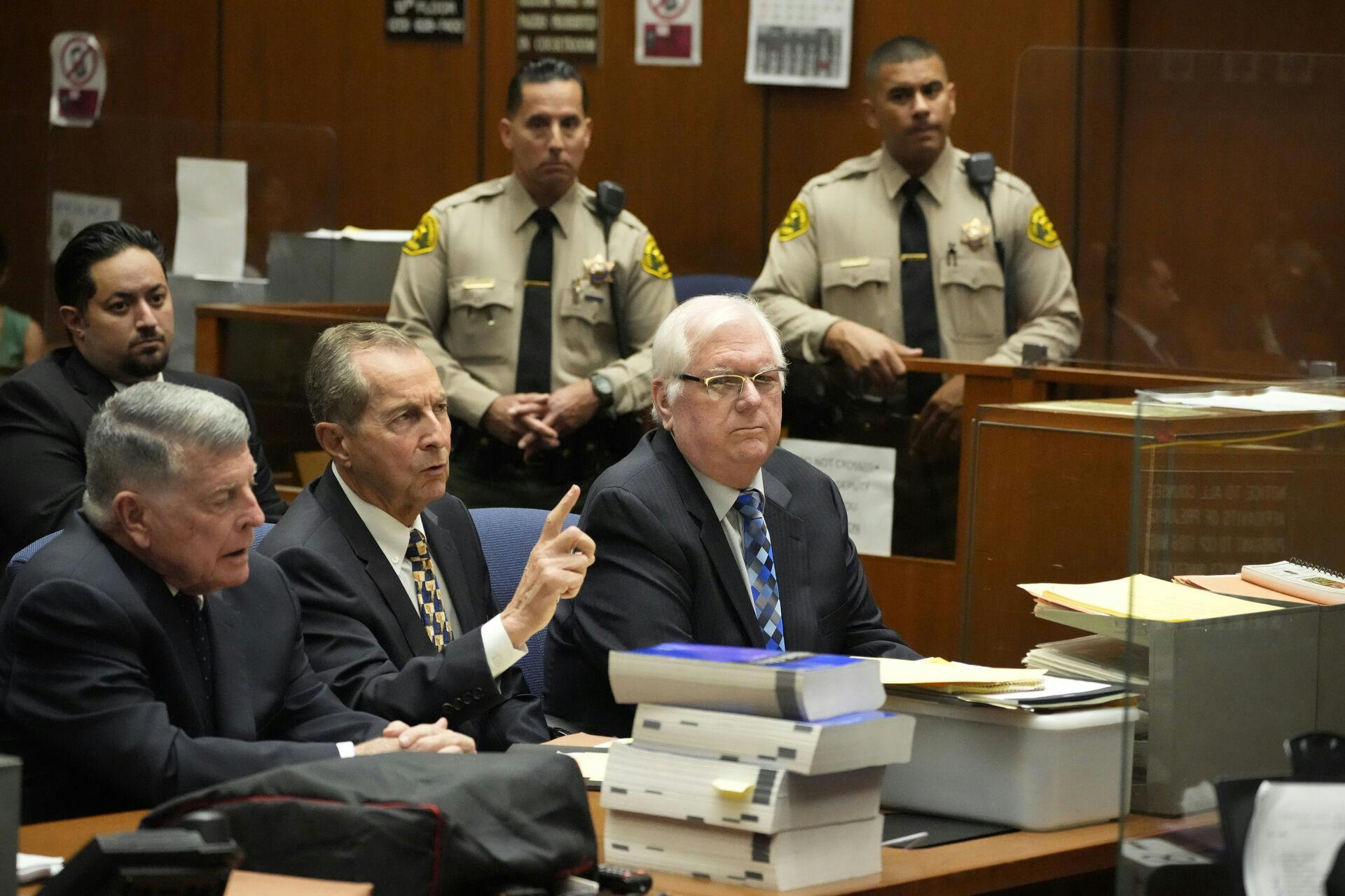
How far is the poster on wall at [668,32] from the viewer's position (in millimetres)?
6309

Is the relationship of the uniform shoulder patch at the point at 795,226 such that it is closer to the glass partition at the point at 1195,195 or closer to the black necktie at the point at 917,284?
the black necktie at the point at 917,284

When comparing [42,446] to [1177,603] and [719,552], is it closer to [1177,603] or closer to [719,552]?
[719,552]

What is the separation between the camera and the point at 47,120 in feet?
26.3

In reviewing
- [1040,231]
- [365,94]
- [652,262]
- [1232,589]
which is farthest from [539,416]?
[365,94]

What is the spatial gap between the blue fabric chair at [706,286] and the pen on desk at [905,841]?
3206 mm

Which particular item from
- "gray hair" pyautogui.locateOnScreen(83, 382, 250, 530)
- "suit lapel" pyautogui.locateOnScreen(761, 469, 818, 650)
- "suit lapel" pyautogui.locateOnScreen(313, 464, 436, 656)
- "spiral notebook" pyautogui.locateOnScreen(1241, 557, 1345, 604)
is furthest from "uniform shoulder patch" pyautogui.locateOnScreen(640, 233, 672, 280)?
"spiral notebook" pyautogui.locateOnScreen(1241, 557, 1345, 604)

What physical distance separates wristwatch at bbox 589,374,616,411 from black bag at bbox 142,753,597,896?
8.52ft

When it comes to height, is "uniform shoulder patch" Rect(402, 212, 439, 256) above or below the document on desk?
above

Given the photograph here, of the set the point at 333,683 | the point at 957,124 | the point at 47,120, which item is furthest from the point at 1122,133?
the point at 47,120

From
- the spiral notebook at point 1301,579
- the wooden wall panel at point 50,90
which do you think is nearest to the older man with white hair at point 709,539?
the spiral notebook at point 1301,579

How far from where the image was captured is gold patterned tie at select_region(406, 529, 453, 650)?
9.55ft

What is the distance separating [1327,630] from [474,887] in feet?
3.77

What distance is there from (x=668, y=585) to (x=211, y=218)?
12.6 feet

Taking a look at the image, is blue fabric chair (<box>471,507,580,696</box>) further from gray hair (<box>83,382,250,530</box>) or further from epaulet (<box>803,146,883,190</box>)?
epaulet (<box>803,146,883,190</box>)
